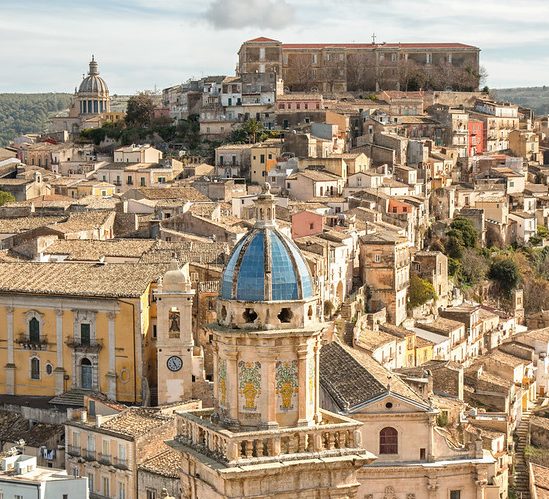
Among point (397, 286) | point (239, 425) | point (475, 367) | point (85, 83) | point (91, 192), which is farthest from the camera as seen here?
point (85, 83)

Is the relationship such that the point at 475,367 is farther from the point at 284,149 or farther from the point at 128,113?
the point at 128,113

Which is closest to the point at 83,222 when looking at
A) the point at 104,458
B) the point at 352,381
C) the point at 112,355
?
the point at 112,355

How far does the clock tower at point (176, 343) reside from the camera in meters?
34.2

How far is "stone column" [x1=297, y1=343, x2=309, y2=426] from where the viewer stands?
1304cm

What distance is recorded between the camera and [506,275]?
65250 millimetres

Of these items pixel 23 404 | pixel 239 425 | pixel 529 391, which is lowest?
pixel 529 391

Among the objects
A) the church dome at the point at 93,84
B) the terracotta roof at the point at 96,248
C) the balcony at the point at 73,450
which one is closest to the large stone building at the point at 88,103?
the church dome at the point at 93,84

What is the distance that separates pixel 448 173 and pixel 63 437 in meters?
51.1

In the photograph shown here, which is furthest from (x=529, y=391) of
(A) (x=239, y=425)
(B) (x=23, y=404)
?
(A) (x=239, y=425)

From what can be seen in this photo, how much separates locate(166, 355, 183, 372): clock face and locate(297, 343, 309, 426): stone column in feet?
70.7

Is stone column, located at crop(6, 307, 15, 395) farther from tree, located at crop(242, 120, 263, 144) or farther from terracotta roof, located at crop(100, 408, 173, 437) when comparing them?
tree, located at crop(242, 120, 263, 144)

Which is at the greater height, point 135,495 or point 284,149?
point 284,149

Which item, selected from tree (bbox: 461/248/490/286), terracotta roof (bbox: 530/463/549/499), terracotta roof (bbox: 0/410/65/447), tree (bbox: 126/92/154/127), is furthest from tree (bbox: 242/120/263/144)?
terracotta roof (bbox: 0/410/65/447)

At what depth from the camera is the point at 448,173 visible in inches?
3201
